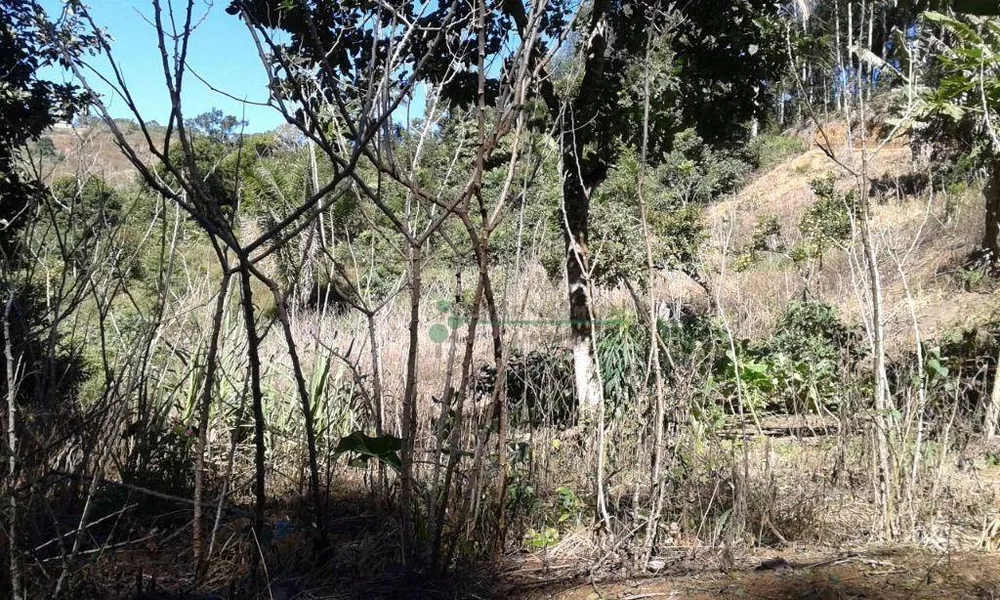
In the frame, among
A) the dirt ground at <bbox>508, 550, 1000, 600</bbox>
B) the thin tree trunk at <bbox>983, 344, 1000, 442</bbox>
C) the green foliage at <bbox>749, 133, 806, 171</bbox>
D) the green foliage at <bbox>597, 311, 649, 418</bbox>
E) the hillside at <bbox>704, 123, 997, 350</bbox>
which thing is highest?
the green foliage at <bbox>749, 133, 806, 171</bbox>

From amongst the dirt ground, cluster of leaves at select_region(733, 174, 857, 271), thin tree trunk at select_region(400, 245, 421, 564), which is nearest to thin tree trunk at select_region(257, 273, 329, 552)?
thin tree trunk at select_region(400, 245, 421, 564)

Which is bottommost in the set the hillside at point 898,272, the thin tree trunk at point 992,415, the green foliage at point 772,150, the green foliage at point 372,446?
Answer: the thin tree trunk at point 992,415

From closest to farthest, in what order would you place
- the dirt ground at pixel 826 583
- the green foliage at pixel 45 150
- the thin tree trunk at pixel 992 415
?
1. the dirt ground at pixel 826 583
2. the green foliage at pixel 45 150
3. the thin tree trunk at pixel 992 415

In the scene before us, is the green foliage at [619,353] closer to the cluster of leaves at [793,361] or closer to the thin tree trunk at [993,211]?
the cluster of leaves at [793,361]

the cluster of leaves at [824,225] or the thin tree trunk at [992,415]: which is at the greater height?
the cluster of leaves at [824,225]

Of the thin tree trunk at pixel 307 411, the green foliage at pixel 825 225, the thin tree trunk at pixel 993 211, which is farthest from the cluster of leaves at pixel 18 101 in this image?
the green foliage at pixel 825 225

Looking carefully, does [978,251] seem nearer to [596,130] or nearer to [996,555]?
[596,130]

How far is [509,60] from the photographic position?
2594 millimetres

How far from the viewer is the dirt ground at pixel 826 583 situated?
80.2 inches

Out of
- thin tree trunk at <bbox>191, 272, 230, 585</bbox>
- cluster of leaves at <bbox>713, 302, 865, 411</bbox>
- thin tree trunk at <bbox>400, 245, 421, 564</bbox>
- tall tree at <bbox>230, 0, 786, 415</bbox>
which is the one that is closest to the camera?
thin tree trunk at <bbox>191, 272, 230, 585</bbox>

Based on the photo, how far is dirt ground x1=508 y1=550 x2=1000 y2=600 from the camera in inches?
80.2

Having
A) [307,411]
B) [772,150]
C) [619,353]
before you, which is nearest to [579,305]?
[619,353]

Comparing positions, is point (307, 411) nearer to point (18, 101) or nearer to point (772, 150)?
point (18, 101)

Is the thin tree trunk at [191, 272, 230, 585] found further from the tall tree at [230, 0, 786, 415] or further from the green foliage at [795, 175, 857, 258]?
the green foliage at [795, 175, 857, 258]
